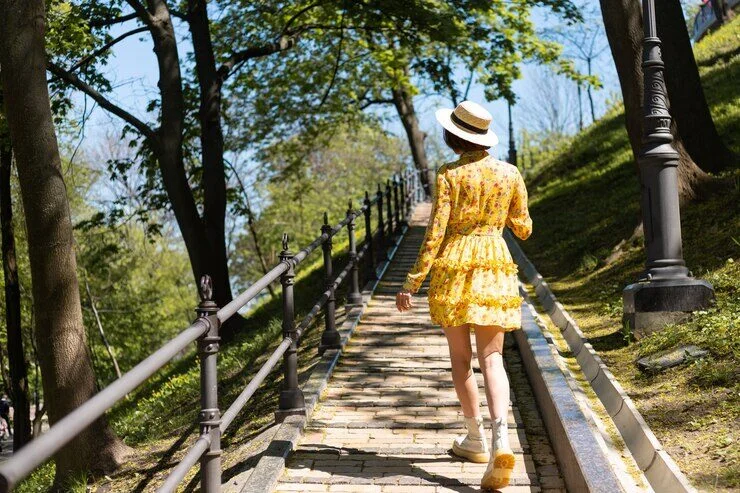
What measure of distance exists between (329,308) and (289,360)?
6.20 ft

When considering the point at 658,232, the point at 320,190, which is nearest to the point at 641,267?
the point at 658,232

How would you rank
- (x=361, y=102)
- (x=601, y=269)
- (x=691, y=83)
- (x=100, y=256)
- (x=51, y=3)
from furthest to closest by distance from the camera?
(x=361, y=102) < (x=100, y=256) < (x=51, y=3) < (x=691, y=83) < (x=601, y=269)

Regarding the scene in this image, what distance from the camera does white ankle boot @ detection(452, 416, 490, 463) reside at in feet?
17.0

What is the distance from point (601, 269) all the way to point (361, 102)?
800 inches

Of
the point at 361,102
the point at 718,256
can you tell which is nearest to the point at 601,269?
the point at 718,256

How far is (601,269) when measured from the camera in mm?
10898

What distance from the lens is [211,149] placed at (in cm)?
1495

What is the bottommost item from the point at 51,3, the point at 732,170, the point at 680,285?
the point at 680,285

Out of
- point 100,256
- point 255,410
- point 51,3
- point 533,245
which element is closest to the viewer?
point 255,410

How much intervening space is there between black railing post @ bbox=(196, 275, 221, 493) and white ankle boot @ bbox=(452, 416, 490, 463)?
1704 millimetres

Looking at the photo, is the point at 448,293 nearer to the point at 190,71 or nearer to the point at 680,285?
the point at 680,285

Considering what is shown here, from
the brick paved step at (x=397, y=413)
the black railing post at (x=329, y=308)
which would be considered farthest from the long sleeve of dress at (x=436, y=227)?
the black railing post at (x=329, y=308)

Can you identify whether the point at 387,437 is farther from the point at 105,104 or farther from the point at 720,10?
the point at 720,10

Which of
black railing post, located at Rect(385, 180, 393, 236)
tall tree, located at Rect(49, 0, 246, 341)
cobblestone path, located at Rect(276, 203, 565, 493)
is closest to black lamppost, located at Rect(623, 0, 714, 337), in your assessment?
cobblestone path, located at Rect(276, 203, 565, 493)
